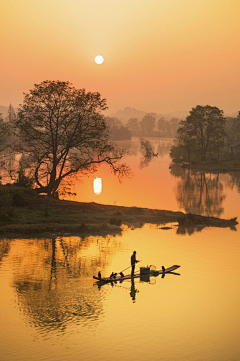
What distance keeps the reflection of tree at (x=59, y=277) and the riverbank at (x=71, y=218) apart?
2592 millimetres

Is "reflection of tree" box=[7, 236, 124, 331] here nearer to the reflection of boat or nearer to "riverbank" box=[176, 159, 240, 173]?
the reflection of boat

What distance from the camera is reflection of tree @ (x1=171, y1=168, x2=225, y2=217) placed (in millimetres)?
58616

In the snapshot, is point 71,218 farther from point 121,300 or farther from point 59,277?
point 121,300

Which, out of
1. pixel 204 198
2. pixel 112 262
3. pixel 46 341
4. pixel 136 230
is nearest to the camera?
pixel 46 341

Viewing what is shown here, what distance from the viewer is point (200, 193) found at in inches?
2901

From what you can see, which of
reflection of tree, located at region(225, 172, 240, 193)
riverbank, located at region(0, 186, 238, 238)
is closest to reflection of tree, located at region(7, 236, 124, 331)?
riverbank, located at region(0, 186, 238, 238)

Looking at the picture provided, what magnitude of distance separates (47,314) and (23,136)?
34.7 m

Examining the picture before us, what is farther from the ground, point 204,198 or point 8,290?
point 204,198

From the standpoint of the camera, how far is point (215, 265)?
32.8 meters

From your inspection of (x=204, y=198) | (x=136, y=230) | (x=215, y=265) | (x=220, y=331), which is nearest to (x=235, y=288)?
(x=215, y=265)

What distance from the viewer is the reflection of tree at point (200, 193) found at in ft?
192

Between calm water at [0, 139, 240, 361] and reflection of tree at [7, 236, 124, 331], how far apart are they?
6 cm

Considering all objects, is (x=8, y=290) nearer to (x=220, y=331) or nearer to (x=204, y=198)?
(x=220, y=331)

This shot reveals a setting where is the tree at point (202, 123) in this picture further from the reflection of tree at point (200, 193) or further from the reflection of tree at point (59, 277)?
the reflection of tree at point (59, 277)
